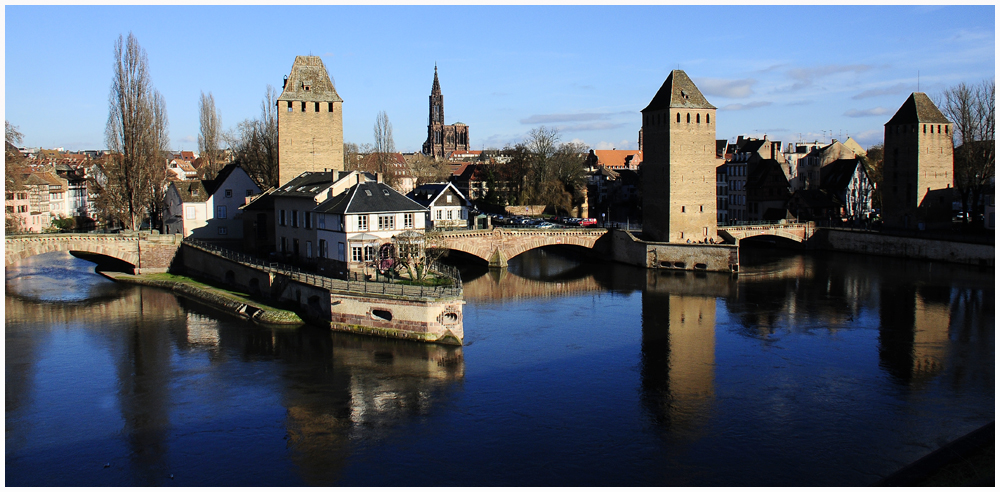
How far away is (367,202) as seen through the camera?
37062mm

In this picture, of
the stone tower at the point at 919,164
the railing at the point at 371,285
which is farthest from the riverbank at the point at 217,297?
the stone tower at the point at 919,164

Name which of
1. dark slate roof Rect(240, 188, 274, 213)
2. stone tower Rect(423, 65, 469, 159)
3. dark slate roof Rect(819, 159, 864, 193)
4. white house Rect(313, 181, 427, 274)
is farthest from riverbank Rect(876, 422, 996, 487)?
stone tower Rect(423, 65, 469, 159)

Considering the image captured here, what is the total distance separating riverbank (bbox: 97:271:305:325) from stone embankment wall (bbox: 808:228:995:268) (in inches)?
1546

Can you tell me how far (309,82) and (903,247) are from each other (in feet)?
131

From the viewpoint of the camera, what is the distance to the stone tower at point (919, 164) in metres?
56.9

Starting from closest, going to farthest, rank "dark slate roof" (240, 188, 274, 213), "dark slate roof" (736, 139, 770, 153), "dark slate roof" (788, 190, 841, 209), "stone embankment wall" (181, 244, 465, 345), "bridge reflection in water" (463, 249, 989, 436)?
"bridge reflection in water" (463, 249, 989, 436)
"stone embankment wall" (181, 244, 465, 345)
"dark slate roof" (240, 188, 274, 213)
"dark slate roof" (788, 190, 841, 209)
"dark slate roof" (736, 139, 770, 153)

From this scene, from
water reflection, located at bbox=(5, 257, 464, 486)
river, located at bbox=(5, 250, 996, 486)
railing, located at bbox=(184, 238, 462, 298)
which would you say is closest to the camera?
river, located at bbox=(5, 250, 996, 486)

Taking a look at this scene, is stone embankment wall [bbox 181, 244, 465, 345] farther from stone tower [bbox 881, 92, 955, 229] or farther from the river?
stone tower [bbox 881, 92, 955, 229]

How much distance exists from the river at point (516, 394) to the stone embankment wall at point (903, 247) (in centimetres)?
944

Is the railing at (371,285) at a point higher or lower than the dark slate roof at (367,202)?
lower

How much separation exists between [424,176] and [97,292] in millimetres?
58127

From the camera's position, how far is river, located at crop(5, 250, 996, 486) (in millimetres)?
18969

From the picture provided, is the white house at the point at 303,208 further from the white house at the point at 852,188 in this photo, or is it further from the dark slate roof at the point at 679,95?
the white house at the point at 852,188

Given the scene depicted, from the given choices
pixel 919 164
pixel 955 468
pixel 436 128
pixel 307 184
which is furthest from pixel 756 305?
pixel 436 128
